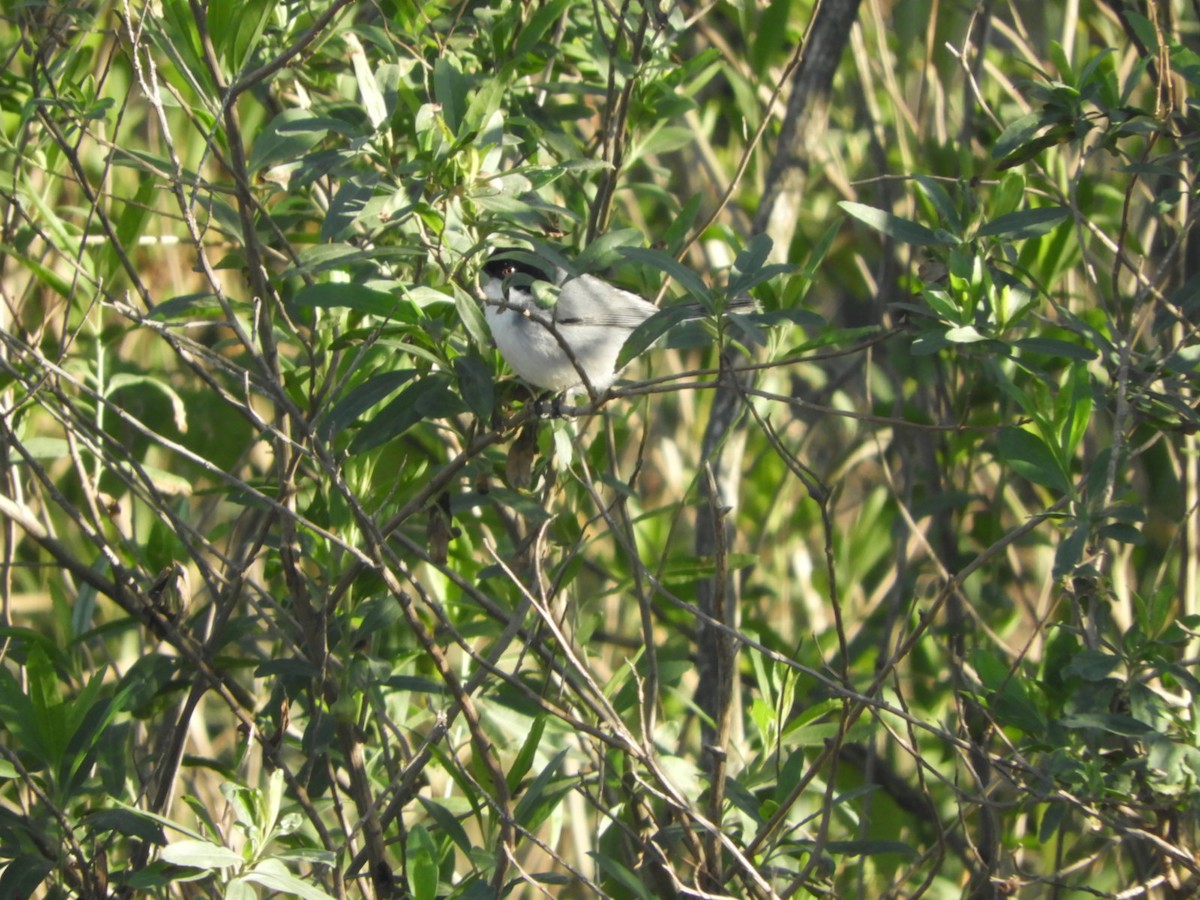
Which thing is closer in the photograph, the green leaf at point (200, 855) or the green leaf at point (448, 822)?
the green leaf at point (200, 855)

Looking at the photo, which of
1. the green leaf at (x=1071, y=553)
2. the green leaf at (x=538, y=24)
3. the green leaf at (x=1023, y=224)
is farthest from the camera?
the green leaf at (x=538, y=24)

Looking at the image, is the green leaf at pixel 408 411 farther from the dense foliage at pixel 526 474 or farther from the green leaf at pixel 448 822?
the green leaf at pixel 448 822

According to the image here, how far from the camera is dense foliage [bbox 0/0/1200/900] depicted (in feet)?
6.73

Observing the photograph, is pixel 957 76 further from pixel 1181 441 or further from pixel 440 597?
pixel 440 597

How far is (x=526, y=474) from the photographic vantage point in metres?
2.40

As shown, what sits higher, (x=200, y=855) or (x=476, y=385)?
(x=476, y=385)

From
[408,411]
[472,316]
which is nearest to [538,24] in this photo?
[472,316]

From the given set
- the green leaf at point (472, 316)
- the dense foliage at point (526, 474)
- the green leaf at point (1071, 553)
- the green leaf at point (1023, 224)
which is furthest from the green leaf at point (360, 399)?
the green leaf at point (1071, 553)

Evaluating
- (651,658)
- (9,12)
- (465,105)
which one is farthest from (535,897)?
(9,12)

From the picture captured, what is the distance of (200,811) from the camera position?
6.79ft

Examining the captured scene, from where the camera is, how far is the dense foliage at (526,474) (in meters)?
2.05

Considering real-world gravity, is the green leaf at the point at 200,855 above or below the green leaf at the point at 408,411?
below

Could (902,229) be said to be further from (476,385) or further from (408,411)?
(408,411)

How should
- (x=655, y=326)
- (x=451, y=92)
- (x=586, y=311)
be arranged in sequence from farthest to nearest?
1. (x=586, y=311)
2. (x=451, y=92)
3. (x=655, y=326)
